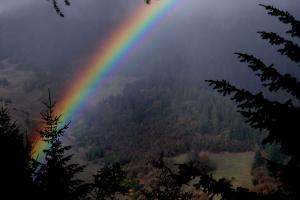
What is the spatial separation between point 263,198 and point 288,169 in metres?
0.61

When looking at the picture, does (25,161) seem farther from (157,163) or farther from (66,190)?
(157,163)

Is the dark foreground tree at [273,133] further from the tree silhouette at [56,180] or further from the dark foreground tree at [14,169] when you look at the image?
the tree silhouette at [56,180]

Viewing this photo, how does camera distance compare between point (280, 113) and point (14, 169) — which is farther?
point (14, 169)

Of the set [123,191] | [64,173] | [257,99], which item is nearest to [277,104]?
[257,99]

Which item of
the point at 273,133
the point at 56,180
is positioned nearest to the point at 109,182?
the point at 56,180

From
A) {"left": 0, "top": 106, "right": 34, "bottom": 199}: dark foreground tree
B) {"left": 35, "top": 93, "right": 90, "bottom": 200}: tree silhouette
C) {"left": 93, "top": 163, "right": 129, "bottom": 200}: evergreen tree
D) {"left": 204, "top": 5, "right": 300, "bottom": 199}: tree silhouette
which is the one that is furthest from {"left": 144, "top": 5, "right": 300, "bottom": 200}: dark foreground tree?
{"left": 93, "top": 163, "right": 129, "bottom": 200}: evergreen tree

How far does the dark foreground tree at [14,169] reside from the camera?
33.9ft

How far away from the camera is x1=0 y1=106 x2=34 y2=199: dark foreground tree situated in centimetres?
1033

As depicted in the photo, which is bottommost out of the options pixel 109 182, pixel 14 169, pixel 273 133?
pixel 273 133

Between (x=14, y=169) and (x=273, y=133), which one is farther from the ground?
(x=14, y=169)

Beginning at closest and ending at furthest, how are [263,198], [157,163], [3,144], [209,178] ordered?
[263,198] < [209,178] < [3,144] < [157,163]

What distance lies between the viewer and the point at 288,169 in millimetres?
6535

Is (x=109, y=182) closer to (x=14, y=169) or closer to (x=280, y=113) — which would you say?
(x=14, y=169)

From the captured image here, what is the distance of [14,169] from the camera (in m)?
10.9
